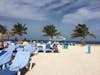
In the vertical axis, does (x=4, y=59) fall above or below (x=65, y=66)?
above

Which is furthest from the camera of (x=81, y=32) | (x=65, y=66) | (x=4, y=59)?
(x=81, y=32)

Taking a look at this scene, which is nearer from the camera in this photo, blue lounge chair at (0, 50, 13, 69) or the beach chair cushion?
the beach chair cushion

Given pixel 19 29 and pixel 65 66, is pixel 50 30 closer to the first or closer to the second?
pixel 19 29

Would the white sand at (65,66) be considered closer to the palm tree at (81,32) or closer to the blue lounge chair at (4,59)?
the blue lounge chair at (4,59)

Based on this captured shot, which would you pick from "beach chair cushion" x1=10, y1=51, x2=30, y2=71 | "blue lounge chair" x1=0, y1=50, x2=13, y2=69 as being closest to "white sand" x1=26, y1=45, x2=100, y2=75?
"beach chair cushion" x1=10, y1=51, x2=30, y2=71

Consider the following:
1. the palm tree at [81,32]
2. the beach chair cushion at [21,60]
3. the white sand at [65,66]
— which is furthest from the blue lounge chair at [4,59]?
the palm tree at [81,32]

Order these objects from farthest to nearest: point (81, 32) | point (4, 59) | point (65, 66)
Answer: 1. point (81, 32)
2. point (65, 66)
3. point (4, 59)

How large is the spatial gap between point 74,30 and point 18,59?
1564 inches

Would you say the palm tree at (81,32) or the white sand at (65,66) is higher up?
the palm tree at (81,32)

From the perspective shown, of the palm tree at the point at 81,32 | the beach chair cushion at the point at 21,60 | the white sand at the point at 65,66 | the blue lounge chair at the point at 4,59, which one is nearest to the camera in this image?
the beach chair cushion at the point at 21,60

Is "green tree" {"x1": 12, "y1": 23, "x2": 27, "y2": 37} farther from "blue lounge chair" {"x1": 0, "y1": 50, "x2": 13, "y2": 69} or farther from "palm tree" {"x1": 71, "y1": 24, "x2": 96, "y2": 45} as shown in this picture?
"blue lounge chair" {"x1": 0, "y1": 50, "x2": 13, "y2": 69}

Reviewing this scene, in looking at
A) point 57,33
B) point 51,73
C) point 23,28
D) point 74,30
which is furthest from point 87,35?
point 51,73

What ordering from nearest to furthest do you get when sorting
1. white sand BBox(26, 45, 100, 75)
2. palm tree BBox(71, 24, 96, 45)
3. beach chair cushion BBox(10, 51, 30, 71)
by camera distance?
beach chair cushion BBox(10, 51, 30, 71)
white sand BBox(26, 45, 100, 75)
palm tree BBox(71, 24, 96, 45)

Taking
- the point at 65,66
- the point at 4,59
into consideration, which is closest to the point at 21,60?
the point at 4,59
